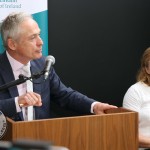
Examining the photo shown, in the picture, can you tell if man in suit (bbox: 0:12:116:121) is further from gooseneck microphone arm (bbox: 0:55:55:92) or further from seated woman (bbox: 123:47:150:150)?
gooseneck microphone arm (bbox: 0:55:55:92)

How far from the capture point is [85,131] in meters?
1.74

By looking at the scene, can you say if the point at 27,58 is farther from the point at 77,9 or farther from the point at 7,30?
the point at 77,9

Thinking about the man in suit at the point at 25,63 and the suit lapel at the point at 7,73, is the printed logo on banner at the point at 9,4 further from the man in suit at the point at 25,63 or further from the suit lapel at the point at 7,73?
the suit lapel at the point at 7,73

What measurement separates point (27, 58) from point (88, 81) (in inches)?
39.2

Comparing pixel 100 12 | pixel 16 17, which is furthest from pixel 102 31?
pixel 16 17

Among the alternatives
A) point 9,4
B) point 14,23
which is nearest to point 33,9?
point 9,4

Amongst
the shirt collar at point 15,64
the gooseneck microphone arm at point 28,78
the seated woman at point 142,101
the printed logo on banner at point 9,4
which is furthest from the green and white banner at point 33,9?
the gooseneck microphone arm at point 28,78

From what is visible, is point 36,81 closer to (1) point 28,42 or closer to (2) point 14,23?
(1) point 28,42

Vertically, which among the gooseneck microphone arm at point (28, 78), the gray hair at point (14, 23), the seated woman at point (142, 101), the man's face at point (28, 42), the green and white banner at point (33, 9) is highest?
the green and white banner at point (33, 9)

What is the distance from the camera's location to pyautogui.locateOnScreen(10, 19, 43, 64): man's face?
87.8 inches

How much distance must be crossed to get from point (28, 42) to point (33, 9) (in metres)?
0.55

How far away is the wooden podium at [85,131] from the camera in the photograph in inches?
64.0

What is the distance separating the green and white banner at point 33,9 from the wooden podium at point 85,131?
117 cm

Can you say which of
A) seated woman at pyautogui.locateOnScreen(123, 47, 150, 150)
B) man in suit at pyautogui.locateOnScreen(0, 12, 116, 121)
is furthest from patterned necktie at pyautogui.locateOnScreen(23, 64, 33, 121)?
seated woman at pyautogui.locateOnScreen(123, 47, 150, 150)
